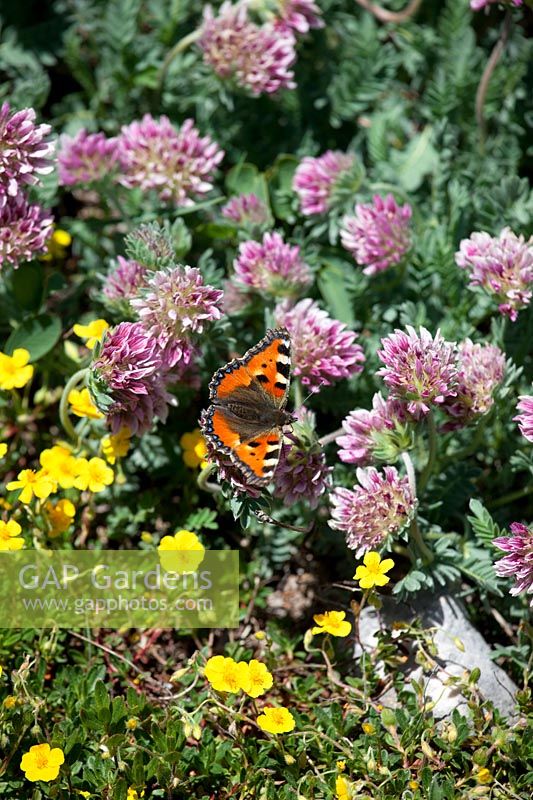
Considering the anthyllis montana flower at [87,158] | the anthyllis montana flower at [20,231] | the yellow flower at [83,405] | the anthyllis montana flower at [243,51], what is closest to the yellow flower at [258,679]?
the yellow flower at [83,405]

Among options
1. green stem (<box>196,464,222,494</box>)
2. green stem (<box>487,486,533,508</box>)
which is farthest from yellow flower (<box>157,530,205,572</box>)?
green stem (<box>487,486,533,508</box>)

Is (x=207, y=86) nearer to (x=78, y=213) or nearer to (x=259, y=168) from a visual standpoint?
(x=259, y=168)

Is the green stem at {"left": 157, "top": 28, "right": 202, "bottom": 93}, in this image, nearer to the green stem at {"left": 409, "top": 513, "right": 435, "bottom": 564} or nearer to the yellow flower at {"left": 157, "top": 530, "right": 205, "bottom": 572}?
the yellow flower at {"left": 157, "top": 530, "right": 205, "bottom": 572}

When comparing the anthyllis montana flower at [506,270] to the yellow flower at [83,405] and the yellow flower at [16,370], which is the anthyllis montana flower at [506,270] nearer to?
the yellow flower at [83,405]

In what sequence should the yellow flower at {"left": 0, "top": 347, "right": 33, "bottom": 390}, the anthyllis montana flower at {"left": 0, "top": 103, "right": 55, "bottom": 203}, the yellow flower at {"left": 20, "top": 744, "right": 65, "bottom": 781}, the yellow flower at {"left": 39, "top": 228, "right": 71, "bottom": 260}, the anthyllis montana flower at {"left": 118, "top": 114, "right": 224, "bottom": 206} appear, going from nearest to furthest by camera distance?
the yellow flower at {"left": 20, "top": 744, "right": 65, "bottom": 781}, the anthyllis montana flower at {"left": 0, "top": 103, "right": 55, "bottom": 203}, the yellow flower at {"left": 0, "top": 347, "right": 33, "bottom": 390}, the anthyllis montana flower at {"left": 118, "top": 114, "right": 224, "bottom": 206}, the yellow flower at {"left": 39, "top": 228, "right": 71, "bottom": 260}

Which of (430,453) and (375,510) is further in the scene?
(430,453)

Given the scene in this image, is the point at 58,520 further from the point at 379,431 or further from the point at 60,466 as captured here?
the point at 379,431

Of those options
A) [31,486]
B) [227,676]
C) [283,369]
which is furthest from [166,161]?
[227,676]

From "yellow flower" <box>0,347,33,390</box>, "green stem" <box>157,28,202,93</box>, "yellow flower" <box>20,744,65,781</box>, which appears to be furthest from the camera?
"green stem" <box>157,28,202,93</box>
